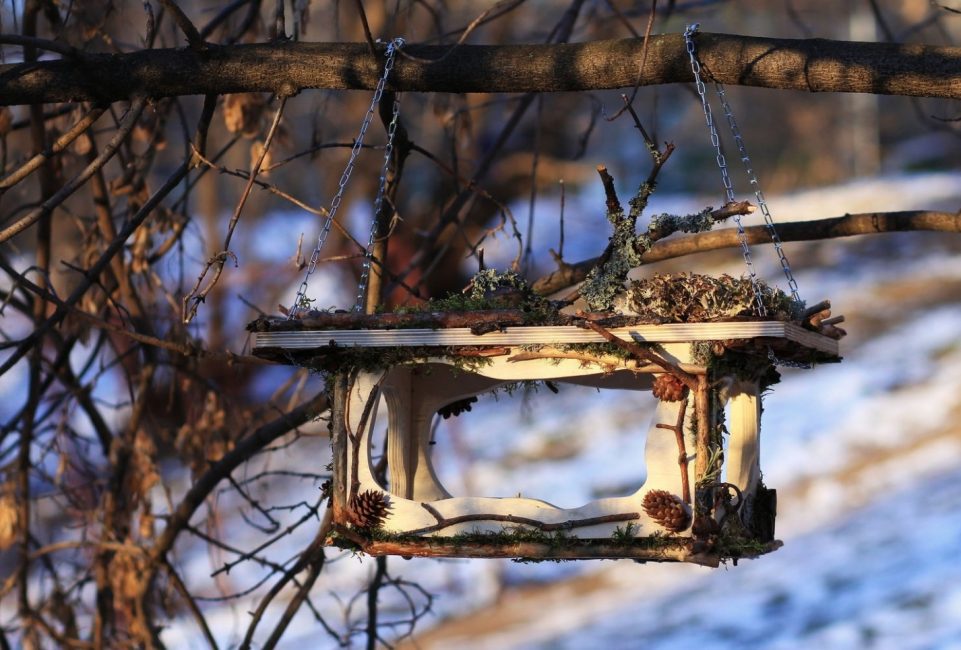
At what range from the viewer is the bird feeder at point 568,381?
7.39 feet

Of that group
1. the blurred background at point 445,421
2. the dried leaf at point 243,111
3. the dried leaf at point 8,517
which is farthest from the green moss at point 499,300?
the dried leaf at point 8,517

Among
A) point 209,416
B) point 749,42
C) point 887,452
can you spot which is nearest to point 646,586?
point 887,452

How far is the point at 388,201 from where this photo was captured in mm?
3148

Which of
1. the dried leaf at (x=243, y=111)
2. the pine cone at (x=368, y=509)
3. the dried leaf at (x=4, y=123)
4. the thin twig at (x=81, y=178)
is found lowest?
the pine cone at (x=368, y=509)

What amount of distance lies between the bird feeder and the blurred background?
29.3 inches

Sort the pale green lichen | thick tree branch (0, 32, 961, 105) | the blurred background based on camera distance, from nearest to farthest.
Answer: the pale green lichen < thick tree branch (0, 32, 961, 105) < the blurred background

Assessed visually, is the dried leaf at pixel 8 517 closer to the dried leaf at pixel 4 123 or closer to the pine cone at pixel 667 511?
the dried leaf at pixel 4 123

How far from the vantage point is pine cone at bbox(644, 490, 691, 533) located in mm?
2283

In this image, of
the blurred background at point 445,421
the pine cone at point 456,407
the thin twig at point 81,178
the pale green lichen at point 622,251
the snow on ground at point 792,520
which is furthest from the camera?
the snow on ground at point 792,520

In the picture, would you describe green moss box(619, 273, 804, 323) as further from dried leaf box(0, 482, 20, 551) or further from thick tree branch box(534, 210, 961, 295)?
dried leaf box(0, 482, 20, 551)

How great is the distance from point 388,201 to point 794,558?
18.5 feet

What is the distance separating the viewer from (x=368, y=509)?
249cm

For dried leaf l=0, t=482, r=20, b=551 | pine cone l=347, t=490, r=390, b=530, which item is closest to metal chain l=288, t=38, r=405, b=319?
pine cone l=347, t=490, r=390, b=530

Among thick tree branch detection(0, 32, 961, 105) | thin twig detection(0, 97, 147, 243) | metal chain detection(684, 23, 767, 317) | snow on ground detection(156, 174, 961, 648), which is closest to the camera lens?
metal chain detection(684, 23, 767, 317)
